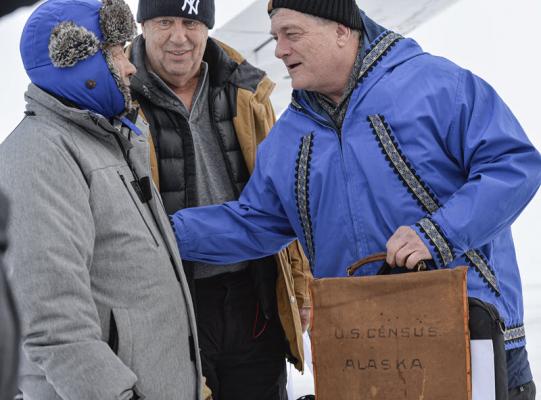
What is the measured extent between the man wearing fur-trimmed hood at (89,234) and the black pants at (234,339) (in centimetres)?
64

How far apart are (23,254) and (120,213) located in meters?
0.25

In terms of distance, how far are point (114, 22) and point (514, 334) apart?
1.22 meters

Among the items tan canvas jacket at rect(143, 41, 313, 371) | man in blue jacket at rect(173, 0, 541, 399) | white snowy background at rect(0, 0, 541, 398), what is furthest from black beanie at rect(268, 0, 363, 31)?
white snowy background at rect(0, 0, 541, 398)

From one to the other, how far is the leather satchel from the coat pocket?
485 millimetres

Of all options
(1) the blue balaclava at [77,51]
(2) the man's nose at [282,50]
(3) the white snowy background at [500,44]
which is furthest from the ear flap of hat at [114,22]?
(3) the white snowy background at [500,44]

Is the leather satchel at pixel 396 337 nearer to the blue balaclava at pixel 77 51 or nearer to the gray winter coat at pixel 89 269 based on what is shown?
the gray winter coat at pixel 89 269

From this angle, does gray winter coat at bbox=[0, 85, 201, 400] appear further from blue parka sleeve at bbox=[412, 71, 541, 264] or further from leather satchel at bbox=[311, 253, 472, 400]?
blue parka sleeve at bbox=[412, 71, 541, 264]

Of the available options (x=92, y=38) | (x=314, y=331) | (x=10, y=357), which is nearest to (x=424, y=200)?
(x=314, y=331)

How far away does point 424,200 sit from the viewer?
2.15 m

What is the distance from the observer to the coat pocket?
175 cm

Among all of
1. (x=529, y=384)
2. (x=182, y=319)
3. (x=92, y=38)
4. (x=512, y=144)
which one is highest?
(x=92, y=38)

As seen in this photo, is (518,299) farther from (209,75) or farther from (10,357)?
(10,357)

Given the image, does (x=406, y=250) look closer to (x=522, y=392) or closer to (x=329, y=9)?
(x=522, y=392)

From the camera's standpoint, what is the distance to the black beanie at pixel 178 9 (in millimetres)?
2693
